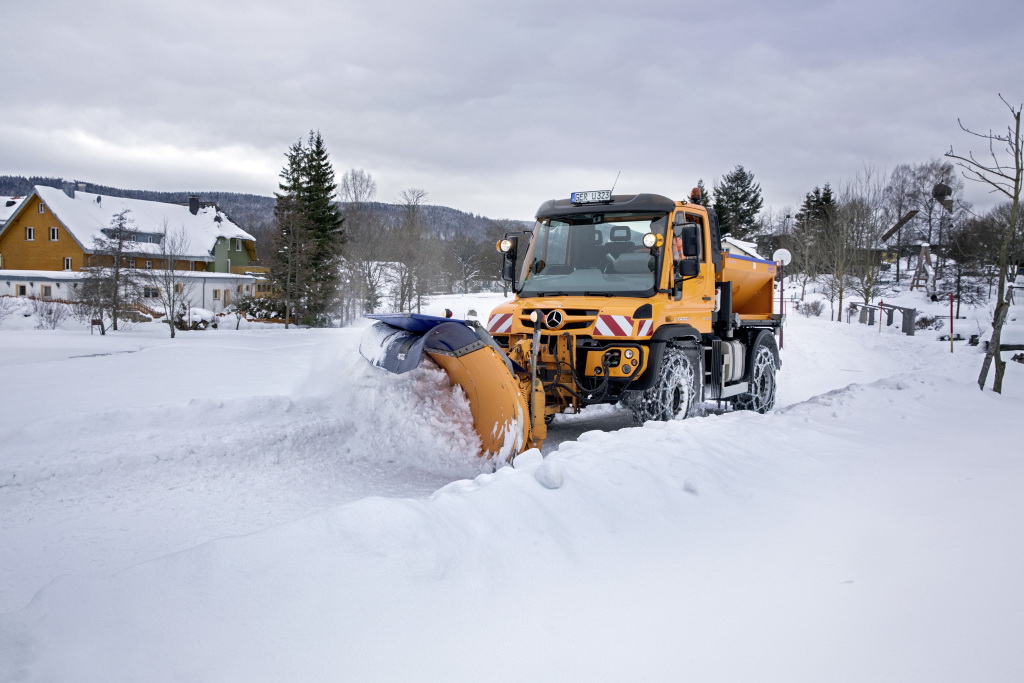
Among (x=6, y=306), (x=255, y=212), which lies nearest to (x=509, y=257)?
(x=6, y=306)

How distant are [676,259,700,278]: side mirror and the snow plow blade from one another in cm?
249

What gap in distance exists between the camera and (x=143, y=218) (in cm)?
5097

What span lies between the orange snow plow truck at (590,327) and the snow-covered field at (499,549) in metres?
0.49

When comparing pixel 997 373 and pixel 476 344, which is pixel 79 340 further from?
pixel 997 373

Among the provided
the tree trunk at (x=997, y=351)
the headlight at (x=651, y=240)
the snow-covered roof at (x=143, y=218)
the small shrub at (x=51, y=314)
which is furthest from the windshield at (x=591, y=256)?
the snow-covered roof at (x=143, y=218)

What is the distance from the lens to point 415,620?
8.49ft

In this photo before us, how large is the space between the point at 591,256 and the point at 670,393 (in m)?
1.73

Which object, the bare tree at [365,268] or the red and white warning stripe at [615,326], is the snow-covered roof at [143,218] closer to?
the bare tree at [365,268]

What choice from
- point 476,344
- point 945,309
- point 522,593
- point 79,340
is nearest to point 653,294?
point 476,344

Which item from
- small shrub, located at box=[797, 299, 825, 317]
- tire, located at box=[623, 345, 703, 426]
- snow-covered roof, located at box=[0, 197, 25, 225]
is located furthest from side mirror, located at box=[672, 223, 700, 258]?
snow-covered roof, located at box=[0, 197, 25, 225]

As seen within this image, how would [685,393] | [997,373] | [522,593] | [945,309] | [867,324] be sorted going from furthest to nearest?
[945,309], [867,324], [997,373], [685,393], [522,593]

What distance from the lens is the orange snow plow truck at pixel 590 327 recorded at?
5688 mm

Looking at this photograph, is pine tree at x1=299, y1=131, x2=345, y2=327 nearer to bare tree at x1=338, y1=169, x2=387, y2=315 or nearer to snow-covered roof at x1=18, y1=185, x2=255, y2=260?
bare tree at x1=338, y1=169, x2=387, y2=315

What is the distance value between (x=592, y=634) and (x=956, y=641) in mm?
1310
